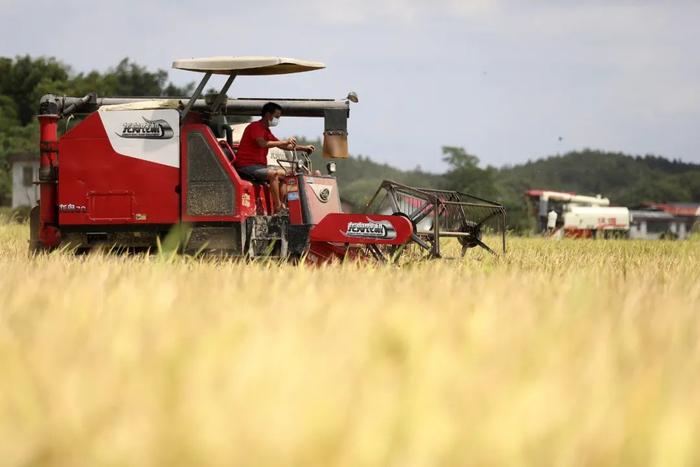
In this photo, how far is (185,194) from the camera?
10.5 m

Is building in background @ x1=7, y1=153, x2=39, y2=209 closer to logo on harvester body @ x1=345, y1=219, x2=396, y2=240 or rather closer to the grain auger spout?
the grain auger spout

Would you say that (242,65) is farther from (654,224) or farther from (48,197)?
(654,224)

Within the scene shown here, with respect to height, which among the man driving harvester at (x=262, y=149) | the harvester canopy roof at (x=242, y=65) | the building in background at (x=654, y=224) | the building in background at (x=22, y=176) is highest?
the harvester canopy roof at (x=242, y=65)


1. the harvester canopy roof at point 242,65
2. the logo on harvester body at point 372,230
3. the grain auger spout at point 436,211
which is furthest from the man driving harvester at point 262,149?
the grain auger spout at point 436,211

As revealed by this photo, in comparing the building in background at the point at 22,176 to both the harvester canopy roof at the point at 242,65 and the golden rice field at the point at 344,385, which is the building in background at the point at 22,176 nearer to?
the harvester canopy roof at the point at 242,65

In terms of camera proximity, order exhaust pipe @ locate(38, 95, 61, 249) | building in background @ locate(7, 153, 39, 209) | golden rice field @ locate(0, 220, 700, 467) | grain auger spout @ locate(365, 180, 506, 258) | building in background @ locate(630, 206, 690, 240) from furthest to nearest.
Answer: building in background @ locate(630, 206, 690, 240), building in background @ locate(7, 153, 39, 209), grain auger spout @ locate(365, 180, 506, 258), exhaust pipe @ locate(38, 95, 61, 249), golden rice field @ locate(0, 220, 700, 467)

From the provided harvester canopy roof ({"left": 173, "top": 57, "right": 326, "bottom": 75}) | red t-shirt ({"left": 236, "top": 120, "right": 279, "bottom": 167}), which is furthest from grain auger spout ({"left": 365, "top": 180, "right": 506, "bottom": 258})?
harvester canopy roof ({"left": 173, "top": 57, "right": 326, "bottom": 75})

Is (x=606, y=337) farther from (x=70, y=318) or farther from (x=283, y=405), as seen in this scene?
(x=70, y=318)

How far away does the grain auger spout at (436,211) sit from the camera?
37.4ft

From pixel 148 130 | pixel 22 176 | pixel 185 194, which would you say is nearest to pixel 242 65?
pixel 148 130

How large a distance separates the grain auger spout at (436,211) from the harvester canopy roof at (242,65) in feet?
5.38

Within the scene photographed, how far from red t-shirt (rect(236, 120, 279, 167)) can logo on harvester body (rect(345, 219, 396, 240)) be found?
133 centimetres

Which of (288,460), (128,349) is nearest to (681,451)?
(288,460)

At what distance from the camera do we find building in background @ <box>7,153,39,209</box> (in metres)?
52.0
